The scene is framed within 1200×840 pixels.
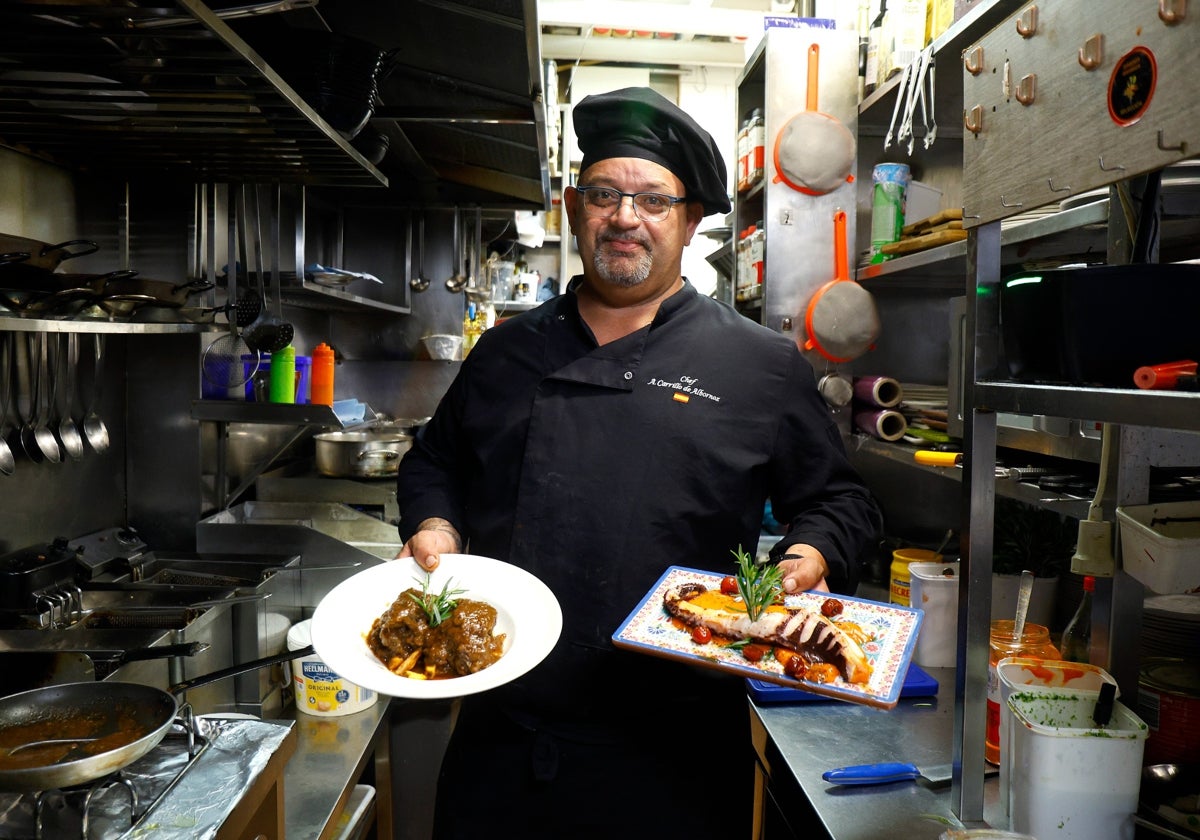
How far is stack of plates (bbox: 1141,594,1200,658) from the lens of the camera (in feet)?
4.80

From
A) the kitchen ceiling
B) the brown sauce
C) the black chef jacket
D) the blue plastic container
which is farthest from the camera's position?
the kitchen ceiling

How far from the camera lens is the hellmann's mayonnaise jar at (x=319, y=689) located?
206 centimetres

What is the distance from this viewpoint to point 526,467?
5.83ft

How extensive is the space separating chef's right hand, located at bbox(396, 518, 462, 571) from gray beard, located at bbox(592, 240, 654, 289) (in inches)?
26.1

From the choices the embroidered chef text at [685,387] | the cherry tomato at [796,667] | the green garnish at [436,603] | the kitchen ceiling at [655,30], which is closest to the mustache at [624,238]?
the embroidered chef text at [685,387]

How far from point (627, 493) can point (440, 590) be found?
0.44 metres

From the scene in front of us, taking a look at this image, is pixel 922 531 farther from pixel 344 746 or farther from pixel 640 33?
pixel 640 33

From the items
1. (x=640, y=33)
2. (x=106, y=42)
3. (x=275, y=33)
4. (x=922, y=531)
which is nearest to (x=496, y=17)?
(x=275, y=33)

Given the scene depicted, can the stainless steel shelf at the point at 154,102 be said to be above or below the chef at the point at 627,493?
above

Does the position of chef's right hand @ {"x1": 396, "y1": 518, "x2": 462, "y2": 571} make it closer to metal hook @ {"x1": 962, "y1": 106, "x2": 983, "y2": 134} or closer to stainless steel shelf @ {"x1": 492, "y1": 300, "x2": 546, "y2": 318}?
metal hook @ {"x1": 962, "y1": 106, "x2": 983, "y2": 134}

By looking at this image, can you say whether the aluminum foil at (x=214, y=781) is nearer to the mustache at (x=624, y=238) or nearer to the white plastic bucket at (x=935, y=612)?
the mustache at (x=624, y=238)

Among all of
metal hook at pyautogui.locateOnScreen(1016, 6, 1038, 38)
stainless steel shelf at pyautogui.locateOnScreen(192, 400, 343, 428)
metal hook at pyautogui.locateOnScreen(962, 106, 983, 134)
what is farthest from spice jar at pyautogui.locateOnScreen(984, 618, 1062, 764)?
stainless steel shelf at pyautogui.locateOnScreen(192, 400, 343, 428)

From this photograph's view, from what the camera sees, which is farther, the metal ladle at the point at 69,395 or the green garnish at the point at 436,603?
the metal ladle at the point at 69,395

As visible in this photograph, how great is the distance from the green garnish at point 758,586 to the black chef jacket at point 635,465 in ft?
0.55
